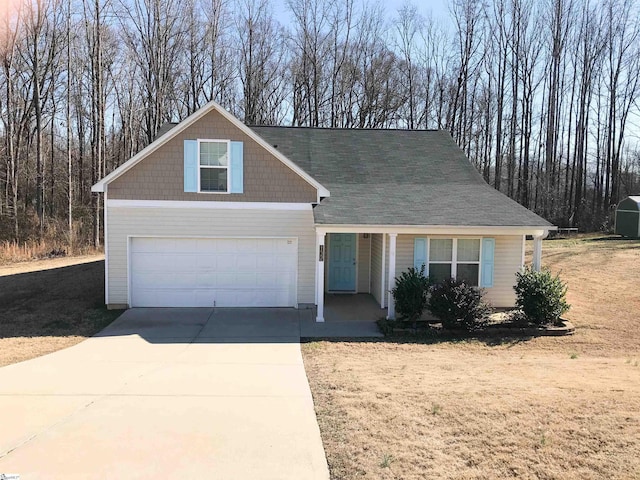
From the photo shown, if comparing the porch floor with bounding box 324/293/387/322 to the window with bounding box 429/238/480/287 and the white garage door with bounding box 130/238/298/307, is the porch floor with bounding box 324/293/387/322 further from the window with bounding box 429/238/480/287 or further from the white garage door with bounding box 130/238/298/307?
the window with bounding box 429/238/480/287

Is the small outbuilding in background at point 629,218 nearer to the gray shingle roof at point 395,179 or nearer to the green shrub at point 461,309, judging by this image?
the gray shingle roof at point 395,179

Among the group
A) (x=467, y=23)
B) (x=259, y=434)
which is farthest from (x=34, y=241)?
(x=467, y=23)

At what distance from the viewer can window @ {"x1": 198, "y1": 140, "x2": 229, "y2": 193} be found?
44.9ft

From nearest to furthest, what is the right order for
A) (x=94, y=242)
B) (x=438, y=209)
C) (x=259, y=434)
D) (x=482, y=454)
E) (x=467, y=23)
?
(x=482, y=454) < (x=259, y=434) < (x=438, y=209) < (x=94, y=242) < (x=467, y=23)

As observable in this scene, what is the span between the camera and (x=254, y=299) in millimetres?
14164

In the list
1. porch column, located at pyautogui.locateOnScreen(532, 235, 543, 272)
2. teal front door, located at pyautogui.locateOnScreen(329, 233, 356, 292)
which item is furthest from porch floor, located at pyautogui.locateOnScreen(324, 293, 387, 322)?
porch column, located at pyautogui.locateOnScreen(532, 235, 543, 272)

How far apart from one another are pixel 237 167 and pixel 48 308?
21.7ft

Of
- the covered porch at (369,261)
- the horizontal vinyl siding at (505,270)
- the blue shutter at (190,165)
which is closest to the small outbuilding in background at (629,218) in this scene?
the horizontal vinyl siding at (505,270)

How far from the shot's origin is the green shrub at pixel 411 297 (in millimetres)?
12031

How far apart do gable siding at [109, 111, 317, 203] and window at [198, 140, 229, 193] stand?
195mm

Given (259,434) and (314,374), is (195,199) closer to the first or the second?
(314,374)

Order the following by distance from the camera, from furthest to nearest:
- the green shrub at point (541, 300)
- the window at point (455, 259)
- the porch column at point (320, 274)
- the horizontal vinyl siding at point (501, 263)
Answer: the horizontal vinyl siding at point (501, 263) < the window at point (455, 259) < the porch column at point (320, 274) < the green shrub at point (541, 300)

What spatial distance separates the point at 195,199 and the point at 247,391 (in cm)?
761

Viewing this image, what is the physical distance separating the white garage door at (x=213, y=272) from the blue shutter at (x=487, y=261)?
5.23 meters
